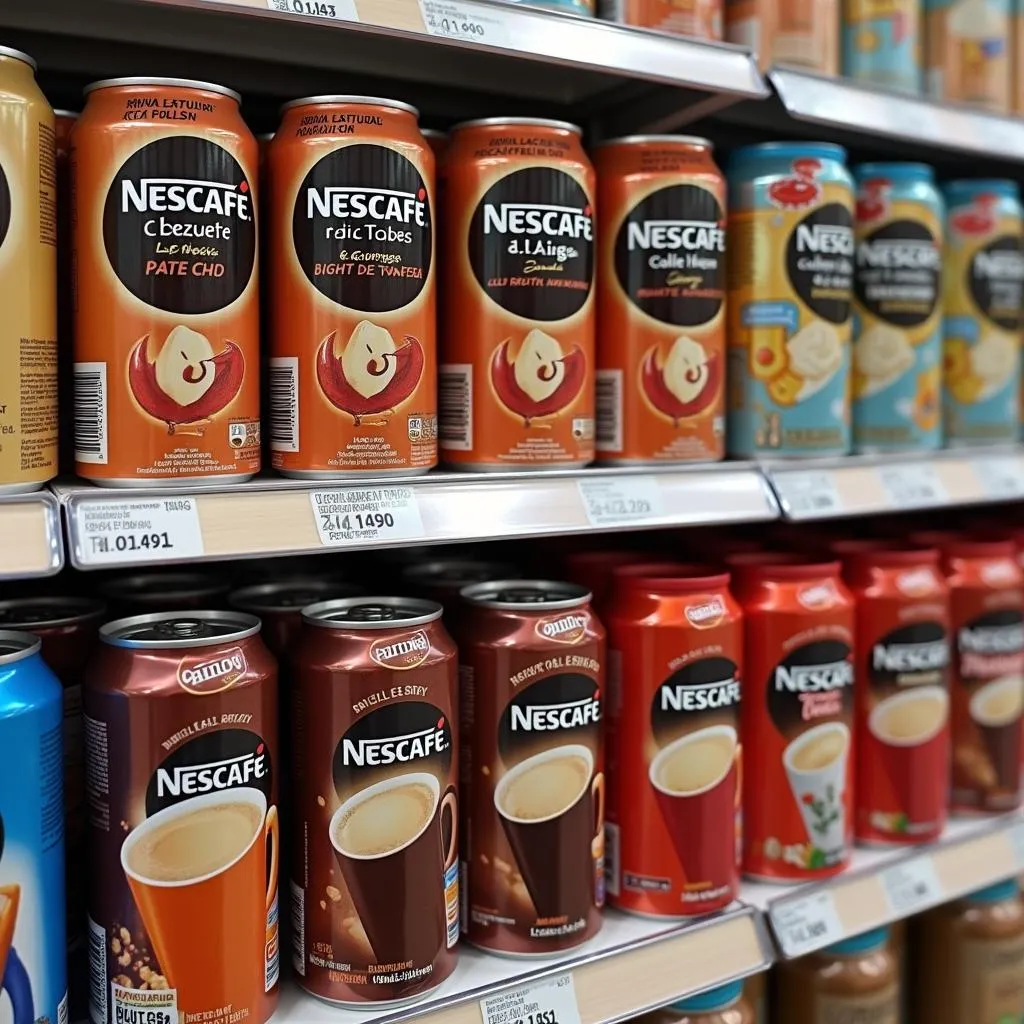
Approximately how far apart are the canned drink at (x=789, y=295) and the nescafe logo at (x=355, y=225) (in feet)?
1.51

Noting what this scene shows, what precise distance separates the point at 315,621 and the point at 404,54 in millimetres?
651

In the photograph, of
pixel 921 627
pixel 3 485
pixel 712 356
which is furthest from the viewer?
pixel 921 627

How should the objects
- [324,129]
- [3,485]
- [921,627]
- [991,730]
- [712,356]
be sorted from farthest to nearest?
[991,730] → [921,627] → [712,356] → [324,129] → [3,485]

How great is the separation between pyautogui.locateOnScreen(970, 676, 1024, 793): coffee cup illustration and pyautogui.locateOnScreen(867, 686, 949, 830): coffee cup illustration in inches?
4.6

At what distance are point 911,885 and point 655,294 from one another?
2.57ft

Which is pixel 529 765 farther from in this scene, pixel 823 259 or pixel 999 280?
pixel 999 280

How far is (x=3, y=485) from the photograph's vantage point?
2.76ft

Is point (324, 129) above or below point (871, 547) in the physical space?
above

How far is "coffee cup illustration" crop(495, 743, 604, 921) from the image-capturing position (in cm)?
105

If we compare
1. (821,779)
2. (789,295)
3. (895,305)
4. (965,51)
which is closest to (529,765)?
(821,779)

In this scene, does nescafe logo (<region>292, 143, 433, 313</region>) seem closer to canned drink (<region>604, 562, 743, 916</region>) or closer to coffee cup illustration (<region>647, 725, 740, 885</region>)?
canned drink (<region>604, 562, 743, 916</region>)

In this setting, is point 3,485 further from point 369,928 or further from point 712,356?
point 712,356

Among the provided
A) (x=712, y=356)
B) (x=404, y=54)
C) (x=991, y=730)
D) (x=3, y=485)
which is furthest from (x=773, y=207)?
(x=3, y=485)

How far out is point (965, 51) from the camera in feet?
4.73
